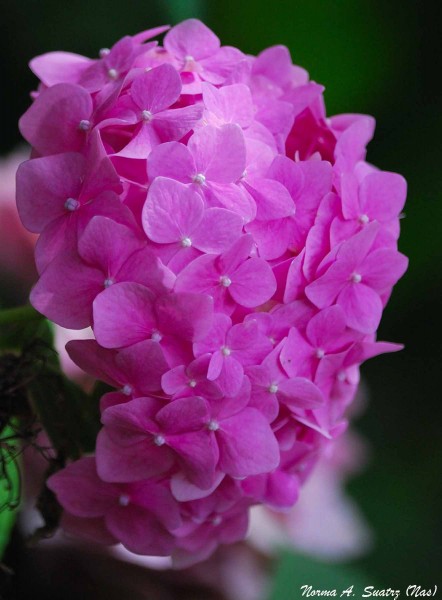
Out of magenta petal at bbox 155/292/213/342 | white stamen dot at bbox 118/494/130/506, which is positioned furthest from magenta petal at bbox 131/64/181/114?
white stamen dot at bbox 118/494/130/506

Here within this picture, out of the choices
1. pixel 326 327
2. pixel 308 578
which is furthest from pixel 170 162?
pixel 308 578

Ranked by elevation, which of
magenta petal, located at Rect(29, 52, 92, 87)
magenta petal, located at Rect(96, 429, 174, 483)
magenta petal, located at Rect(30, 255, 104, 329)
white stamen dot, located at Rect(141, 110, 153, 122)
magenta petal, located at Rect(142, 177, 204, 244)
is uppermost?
magenta petal, located at Rect(29, 52, 92, 87)

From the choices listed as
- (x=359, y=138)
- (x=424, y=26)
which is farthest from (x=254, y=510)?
(x=424, y=26)

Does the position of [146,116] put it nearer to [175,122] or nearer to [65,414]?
[175,122]

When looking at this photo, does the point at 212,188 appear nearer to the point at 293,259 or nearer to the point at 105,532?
the point at 293,259

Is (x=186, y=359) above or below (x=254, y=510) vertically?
above

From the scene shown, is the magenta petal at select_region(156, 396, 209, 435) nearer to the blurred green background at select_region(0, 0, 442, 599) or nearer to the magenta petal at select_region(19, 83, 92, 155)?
the magenta petal at select_region(19, 83, 92, 155)

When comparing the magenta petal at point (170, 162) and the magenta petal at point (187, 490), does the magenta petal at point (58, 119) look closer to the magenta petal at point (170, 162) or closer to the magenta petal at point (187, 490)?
the magenta petal at point (170, 162)
